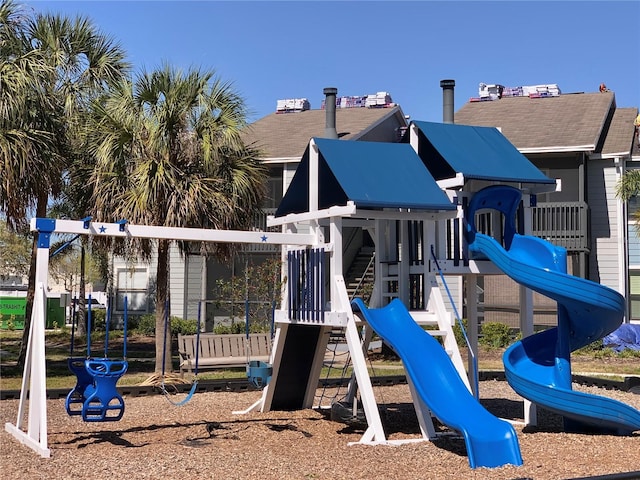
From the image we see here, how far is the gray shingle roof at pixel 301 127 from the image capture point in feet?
87.1

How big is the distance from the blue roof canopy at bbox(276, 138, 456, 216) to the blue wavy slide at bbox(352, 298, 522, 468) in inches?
50.9

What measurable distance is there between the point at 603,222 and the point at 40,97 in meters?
16.7

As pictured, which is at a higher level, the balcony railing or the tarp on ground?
the balcony railing

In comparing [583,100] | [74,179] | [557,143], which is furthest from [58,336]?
[583,100]

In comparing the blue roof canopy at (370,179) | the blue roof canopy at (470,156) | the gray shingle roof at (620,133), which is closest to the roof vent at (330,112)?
the gray shingle roof at (620,133)

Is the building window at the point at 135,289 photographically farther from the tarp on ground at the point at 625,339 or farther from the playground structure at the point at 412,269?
the playground structure at the point at 412,269

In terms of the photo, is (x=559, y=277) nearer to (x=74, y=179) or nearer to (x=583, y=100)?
(x=74, y=179)

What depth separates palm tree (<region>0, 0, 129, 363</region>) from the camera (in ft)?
54.1

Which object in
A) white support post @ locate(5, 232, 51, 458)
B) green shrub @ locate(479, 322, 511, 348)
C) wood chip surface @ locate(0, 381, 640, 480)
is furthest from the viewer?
green shrub @ locate(479, 322, 511, 348)

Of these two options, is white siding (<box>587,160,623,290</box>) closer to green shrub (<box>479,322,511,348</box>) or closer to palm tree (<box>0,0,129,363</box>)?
green shrub (<box>479,322,511,348</box>)

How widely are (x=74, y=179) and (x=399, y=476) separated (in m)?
11.4

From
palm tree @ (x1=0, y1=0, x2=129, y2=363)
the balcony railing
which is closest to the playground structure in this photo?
palm tree @ (x1=0, y1=0, x2=129, y2=363)

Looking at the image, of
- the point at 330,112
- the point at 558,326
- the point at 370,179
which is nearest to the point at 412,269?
the point at 370,179

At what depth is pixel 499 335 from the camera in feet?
78.3
